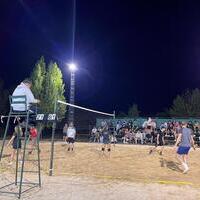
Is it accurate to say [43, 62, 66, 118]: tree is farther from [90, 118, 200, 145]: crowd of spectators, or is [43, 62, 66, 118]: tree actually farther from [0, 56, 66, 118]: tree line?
[90, 118, 200, 145]: crowd of spectators

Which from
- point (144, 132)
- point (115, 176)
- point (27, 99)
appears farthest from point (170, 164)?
point (144, 132)

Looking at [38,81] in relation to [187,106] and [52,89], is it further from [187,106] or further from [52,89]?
[187,106]

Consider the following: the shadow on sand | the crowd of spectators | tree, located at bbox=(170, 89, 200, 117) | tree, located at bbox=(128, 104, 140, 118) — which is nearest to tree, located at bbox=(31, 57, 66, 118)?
the crowd of spectators

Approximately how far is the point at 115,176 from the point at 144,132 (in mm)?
16012

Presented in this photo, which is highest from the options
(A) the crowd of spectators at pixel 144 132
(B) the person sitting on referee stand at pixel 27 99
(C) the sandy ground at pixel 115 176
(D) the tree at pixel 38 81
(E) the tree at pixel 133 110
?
(D) the tree at pixel 38 81

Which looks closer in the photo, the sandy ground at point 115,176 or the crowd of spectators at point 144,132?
the sandy ground at point 115,176

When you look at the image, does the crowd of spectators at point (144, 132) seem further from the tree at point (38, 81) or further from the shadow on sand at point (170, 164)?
the tree at point (38, 81)

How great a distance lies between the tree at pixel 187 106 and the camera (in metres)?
44.4

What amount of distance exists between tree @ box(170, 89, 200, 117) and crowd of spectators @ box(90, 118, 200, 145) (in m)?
13.8

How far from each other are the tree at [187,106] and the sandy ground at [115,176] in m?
22.0

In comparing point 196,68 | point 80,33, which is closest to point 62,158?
point 80,33

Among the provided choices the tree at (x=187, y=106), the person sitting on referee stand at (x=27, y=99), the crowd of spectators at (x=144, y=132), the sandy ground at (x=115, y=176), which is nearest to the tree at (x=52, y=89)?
the crowd of spectators at (x=144, y=132)

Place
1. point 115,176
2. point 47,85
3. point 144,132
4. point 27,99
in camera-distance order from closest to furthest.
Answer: point 27,99
point 115,176
point 144,132
point 47,85

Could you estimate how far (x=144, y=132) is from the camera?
29.5 m
